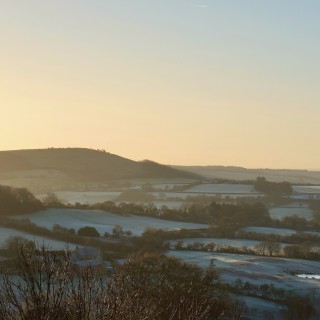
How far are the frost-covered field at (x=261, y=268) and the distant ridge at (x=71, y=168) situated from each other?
84.6 m

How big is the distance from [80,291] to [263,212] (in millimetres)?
99143

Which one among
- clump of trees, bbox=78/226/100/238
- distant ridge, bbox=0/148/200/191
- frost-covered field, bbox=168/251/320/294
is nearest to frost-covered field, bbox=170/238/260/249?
frost-covered field, bbox=168/251/320/294

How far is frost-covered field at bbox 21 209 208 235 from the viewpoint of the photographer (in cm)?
9281

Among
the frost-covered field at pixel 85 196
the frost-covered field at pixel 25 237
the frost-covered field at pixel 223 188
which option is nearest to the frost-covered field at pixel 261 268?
the frost-covered field at pixel 25 237

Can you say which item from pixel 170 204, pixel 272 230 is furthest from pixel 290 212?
pixel 272 230

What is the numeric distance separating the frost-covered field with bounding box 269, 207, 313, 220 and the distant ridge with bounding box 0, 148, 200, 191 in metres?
52.3

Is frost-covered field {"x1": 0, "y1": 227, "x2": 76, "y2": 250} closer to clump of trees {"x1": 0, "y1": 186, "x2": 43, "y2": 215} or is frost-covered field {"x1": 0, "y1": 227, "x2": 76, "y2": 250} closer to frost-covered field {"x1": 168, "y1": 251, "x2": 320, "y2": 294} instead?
frost-covered field {"x1": 168, "y1": 251, "x2": 320, "y2": 294}

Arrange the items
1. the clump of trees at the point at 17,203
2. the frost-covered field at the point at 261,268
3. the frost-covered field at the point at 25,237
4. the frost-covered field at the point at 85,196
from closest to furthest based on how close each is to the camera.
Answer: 1. the frost-covered field at the point at 261,268
2. the frost-covered field at the point at 25,237
3. the clump of trees at the point at 17,203
4. the frost-covered field at the point at 85,196

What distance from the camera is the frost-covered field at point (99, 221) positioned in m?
92.8

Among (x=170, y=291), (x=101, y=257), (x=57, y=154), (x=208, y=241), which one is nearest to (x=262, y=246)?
(x=208, y=241)

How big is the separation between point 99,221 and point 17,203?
37.9ft

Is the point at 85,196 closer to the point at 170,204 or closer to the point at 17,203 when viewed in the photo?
the point at 170,204

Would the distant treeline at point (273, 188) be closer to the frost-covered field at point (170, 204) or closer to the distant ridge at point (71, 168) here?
the frost-covered field at point (170, 204)

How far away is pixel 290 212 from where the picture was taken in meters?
122
